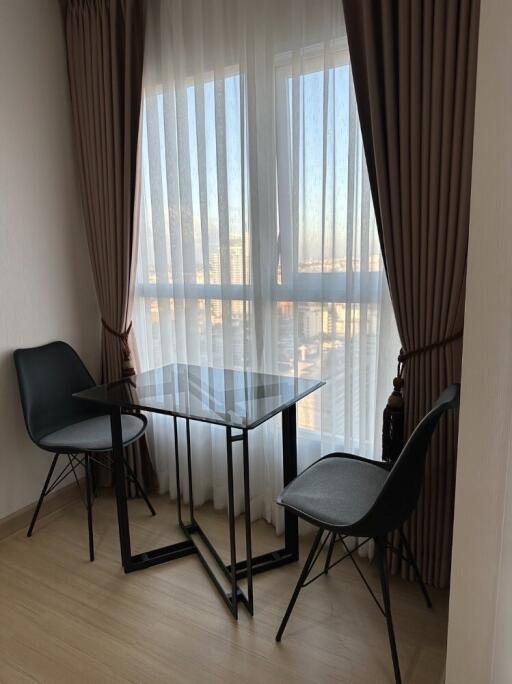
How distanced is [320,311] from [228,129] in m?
0.92

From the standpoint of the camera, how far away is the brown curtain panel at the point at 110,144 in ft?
7.80

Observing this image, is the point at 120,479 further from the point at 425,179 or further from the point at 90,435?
the point at 425,179

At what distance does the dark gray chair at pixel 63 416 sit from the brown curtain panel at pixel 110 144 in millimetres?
226

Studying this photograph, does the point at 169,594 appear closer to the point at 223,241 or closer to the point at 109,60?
the point at 223,241

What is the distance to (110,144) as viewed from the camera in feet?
8.18

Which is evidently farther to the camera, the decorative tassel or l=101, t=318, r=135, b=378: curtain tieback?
l=101, t=318, r=135, b=378: curtain tieback

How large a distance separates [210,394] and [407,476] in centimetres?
85

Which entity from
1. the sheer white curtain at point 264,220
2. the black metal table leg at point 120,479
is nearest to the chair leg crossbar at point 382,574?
the sheer white curtain at point 264,220

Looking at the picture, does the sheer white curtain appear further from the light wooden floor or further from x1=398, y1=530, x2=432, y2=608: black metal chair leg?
the light wooden floor

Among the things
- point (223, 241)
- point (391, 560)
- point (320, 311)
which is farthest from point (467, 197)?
point (391, 560)

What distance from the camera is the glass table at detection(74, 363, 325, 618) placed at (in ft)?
5.83

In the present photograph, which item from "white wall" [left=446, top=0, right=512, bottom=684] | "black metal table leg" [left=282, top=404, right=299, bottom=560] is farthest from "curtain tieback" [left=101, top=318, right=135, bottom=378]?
"white wall" [left=446, top=0, right=512, bottom=684]

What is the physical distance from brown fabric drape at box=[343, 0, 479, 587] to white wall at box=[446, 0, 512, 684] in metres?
0.59

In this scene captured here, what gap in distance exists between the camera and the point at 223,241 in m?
2.33
